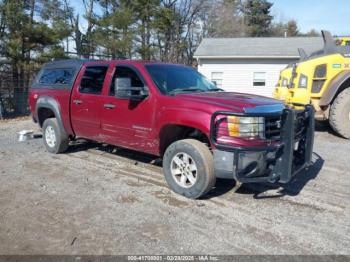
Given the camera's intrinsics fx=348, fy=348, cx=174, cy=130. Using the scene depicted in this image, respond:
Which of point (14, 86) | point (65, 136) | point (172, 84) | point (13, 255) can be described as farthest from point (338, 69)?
point (14, 86)

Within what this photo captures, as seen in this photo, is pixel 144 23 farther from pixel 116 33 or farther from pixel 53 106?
pixel 53 106

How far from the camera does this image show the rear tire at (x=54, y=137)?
7.11m

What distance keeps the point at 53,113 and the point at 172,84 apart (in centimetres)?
328

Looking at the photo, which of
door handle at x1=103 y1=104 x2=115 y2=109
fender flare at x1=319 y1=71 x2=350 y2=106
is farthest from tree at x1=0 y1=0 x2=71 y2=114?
fender flare at x1=319 y1=71 x2=350 y2=106

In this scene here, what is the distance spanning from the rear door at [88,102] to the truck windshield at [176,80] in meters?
1.07

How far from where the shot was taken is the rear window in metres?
6.89

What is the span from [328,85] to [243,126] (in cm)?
608

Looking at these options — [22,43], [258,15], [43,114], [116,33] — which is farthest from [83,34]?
[258,15]

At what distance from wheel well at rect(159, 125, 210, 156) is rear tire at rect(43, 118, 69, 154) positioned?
2741mm

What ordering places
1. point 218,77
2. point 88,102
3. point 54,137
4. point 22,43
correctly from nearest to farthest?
point 88,102, point 54,137, point 22,43, point 218,77

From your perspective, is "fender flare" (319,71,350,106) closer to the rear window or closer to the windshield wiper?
the windshield wiper

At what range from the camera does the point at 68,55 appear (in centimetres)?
1858

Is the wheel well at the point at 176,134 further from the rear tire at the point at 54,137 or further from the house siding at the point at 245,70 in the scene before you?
the house siding at the point at 245,70

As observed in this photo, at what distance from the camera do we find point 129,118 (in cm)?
559
